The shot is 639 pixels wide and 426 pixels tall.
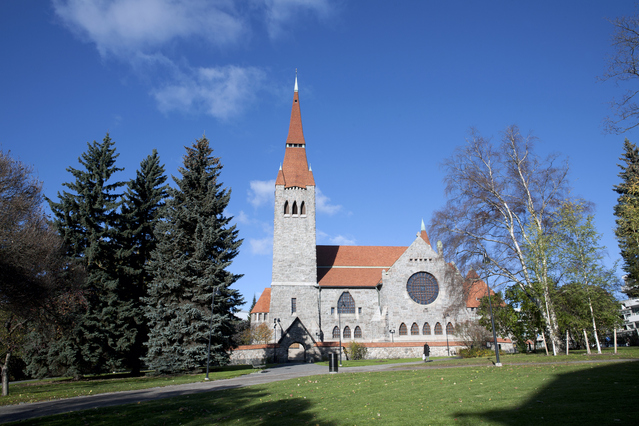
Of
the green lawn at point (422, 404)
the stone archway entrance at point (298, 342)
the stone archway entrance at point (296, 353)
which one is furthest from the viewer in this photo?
the stone archway entrance at point (296, 353)

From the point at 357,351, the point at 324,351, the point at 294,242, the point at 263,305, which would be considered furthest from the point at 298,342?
the point at 263,305

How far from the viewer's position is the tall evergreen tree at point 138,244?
83.0 ft

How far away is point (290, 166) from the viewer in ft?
142

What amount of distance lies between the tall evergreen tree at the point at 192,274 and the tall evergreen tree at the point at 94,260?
2.61 meters

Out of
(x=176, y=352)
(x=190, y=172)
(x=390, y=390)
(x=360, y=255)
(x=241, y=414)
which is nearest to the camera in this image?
(x=241, y=414)

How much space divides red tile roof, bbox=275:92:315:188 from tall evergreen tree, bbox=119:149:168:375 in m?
15.1

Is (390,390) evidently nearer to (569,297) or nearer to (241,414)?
(241,414)

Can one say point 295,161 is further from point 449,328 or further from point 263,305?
point 449,328

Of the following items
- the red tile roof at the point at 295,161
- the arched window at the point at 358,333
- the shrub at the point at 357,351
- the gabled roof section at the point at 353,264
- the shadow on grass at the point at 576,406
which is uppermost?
the red tile roof at the point at 295,161

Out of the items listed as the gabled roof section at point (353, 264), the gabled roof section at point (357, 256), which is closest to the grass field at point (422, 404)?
the gabled roof section at point (353, 264)

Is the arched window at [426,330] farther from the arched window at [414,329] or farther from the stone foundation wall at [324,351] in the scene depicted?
the stone foundation wall at [324,351]

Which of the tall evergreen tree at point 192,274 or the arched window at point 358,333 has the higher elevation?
the tall evergreen tree at point 192,274

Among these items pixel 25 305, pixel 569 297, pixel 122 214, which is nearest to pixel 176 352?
pixel 25 305

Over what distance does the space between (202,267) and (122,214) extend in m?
7.74
